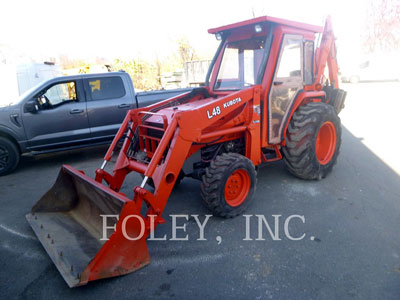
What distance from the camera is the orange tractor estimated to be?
3.11m

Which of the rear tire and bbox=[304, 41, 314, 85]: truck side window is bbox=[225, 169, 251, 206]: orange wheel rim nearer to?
the rear tire

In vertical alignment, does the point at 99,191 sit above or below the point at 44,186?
above

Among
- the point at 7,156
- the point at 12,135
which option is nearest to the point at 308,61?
the point at 12,135

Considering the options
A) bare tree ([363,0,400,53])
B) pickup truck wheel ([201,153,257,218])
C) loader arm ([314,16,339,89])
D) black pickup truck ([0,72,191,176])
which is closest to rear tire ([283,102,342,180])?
loader arm ([314,16,339,89])

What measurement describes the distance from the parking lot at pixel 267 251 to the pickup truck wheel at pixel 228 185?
194 mm

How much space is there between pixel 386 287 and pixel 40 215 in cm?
396

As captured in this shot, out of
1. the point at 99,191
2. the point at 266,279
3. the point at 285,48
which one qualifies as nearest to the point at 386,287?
the point at 266,279

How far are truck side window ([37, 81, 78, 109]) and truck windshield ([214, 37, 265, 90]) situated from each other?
12.2 ft

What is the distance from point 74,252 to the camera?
3.11m

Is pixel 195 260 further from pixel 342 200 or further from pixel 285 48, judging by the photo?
pixel 285 48

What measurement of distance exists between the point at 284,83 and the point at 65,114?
4787 mm

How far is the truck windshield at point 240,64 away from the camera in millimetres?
4707

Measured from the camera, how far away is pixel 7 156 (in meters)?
6.40

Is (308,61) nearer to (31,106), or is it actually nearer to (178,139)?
(178,139)
